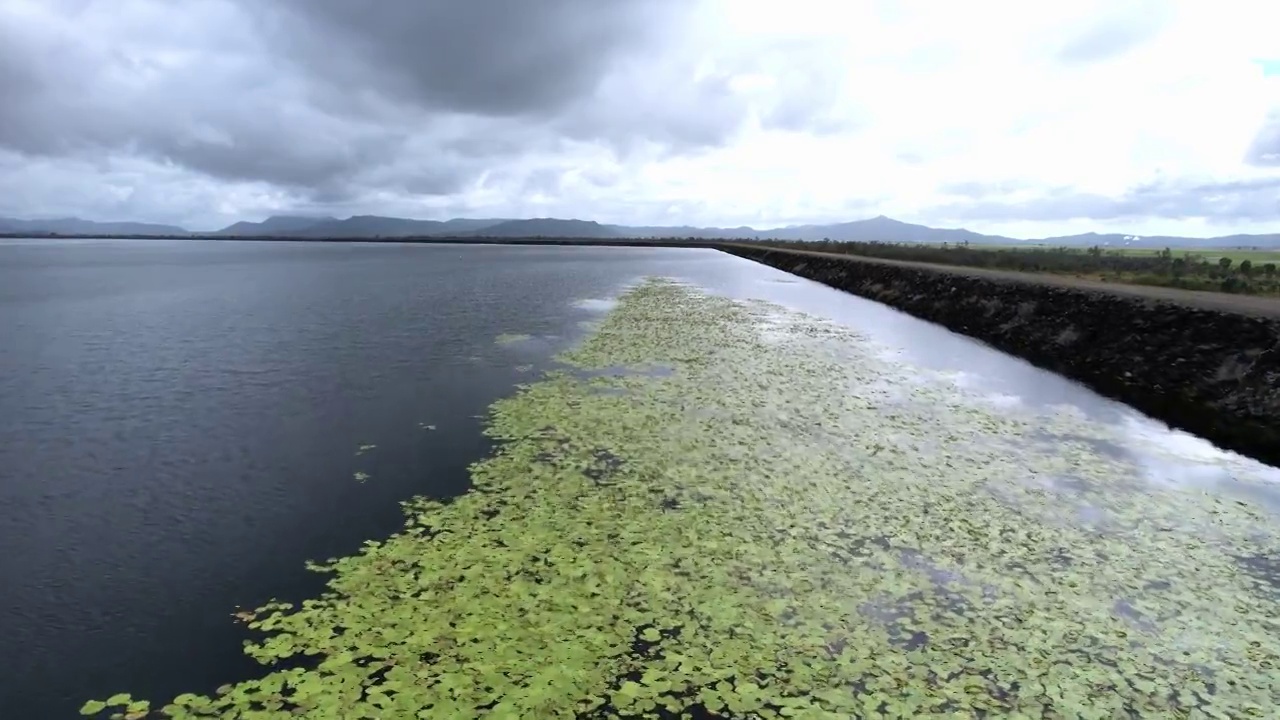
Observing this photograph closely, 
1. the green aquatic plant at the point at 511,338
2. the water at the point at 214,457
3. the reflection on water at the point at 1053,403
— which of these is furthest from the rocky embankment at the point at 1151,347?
the green aquatic plant at the point at 511,338

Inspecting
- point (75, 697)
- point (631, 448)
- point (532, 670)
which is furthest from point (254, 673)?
point (631, 448)

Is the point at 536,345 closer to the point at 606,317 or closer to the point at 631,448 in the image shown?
the point at 606,317

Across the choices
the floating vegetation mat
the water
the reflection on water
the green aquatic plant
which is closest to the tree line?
the reflection on water

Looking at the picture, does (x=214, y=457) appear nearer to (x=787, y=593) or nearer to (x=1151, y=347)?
(x=787, y=593)

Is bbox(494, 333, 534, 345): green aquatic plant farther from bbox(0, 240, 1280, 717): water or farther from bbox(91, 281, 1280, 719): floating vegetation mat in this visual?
bbox(91, 281, 1280, 719): floating vegetation mat

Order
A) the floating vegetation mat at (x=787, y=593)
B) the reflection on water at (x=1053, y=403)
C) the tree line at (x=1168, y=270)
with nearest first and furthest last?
the floating vegetation mat at (x=787, y=593) → the reflection on water at (x=1053, y=403) → the tree line at (x=1168, y=270)

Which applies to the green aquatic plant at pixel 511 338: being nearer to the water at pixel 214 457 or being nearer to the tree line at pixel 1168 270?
the water at pixel 214 457
